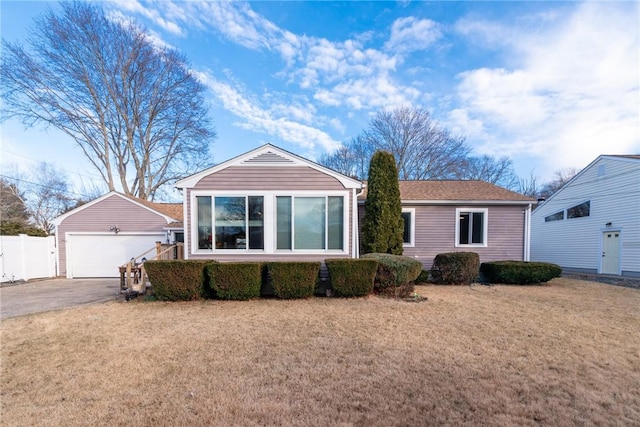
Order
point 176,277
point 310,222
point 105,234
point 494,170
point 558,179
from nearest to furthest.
Result: point 176,277, point 310,222, point 105,234, point 494,170, point 558,179

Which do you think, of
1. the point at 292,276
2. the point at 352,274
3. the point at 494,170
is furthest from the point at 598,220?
the point at 292,276

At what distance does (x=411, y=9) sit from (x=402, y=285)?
10853 mm

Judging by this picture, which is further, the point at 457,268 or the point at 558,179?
the point at 558,179

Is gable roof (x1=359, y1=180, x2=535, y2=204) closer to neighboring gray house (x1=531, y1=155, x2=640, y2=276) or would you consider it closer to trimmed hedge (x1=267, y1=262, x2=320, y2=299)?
trimmed hedge (x1=267, y1=262, x2=320, y2=299)

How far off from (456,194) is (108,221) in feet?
53.5

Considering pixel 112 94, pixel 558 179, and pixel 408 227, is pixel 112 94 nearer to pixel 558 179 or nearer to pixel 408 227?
pixel 408 227

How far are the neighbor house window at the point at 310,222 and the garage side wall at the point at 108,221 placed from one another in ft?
26.2

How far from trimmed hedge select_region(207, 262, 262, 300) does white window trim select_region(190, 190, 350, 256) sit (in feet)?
3.17

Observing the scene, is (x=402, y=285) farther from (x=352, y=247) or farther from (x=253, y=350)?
(x=253, y=350)

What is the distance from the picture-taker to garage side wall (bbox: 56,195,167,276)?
1236 centimetres

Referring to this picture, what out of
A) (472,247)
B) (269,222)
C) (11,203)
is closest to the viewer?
(269,222)

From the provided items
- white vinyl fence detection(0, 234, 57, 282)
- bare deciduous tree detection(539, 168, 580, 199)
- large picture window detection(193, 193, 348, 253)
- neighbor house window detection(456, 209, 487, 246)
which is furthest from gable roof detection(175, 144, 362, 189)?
bare deciduous tree detection(539, 168, 580, 199)

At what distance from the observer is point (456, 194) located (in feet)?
36.5

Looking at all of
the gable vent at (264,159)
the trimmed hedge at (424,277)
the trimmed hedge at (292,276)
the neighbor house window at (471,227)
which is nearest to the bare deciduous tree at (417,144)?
the neighbor house window at (471,227)
